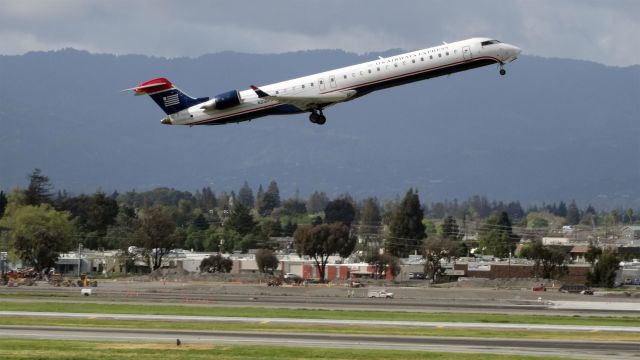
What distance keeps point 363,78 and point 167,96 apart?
51.6ft

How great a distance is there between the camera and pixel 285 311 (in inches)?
3041

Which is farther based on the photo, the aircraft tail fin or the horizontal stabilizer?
the horizontal stabilizer

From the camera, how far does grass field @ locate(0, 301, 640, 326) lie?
232ft

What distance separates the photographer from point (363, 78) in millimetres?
79688

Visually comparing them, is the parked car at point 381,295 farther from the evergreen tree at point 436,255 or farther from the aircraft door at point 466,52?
the evergreen tree at point 436,255

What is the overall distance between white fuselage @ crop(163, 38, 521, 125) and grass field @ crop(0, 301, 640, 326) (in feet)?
45.0

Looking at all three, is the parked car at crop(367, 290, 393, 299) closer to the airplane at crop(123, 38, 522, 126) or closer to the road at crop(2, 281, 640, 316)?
the road at crop(2, 281, 640, 316)

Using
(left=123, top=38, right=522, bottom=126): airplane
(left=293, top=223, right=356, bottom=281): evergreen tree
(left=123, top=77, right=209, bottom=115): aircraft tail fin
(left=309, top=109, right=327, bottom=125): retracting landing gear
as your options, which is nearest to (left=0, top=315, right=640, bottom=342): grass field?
(left=309, top=109, right=327, bottom=125): retracting landing gear

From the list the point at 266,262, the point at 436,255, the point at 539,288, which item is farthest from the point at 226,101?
the point at 266,262

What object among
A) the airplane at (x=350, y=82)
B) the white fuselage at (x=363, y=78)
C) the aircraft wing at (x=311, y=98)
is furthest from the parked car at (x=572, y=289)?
the aircraft wing at (x=311, y=98)

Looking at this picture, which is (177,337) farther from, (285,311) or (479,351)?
(285,311)

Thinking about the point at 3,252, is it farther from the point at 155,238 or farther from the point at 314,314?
the point at 314,314

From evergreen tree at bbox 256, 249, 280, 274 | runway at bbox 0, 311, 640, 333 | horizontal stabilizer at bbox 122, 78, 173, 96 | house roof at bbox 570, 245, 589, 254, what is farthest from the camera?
house roof at bbox 570, 245, 589, 254

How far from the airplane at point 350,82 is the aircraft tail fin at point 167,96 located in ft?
10.3
